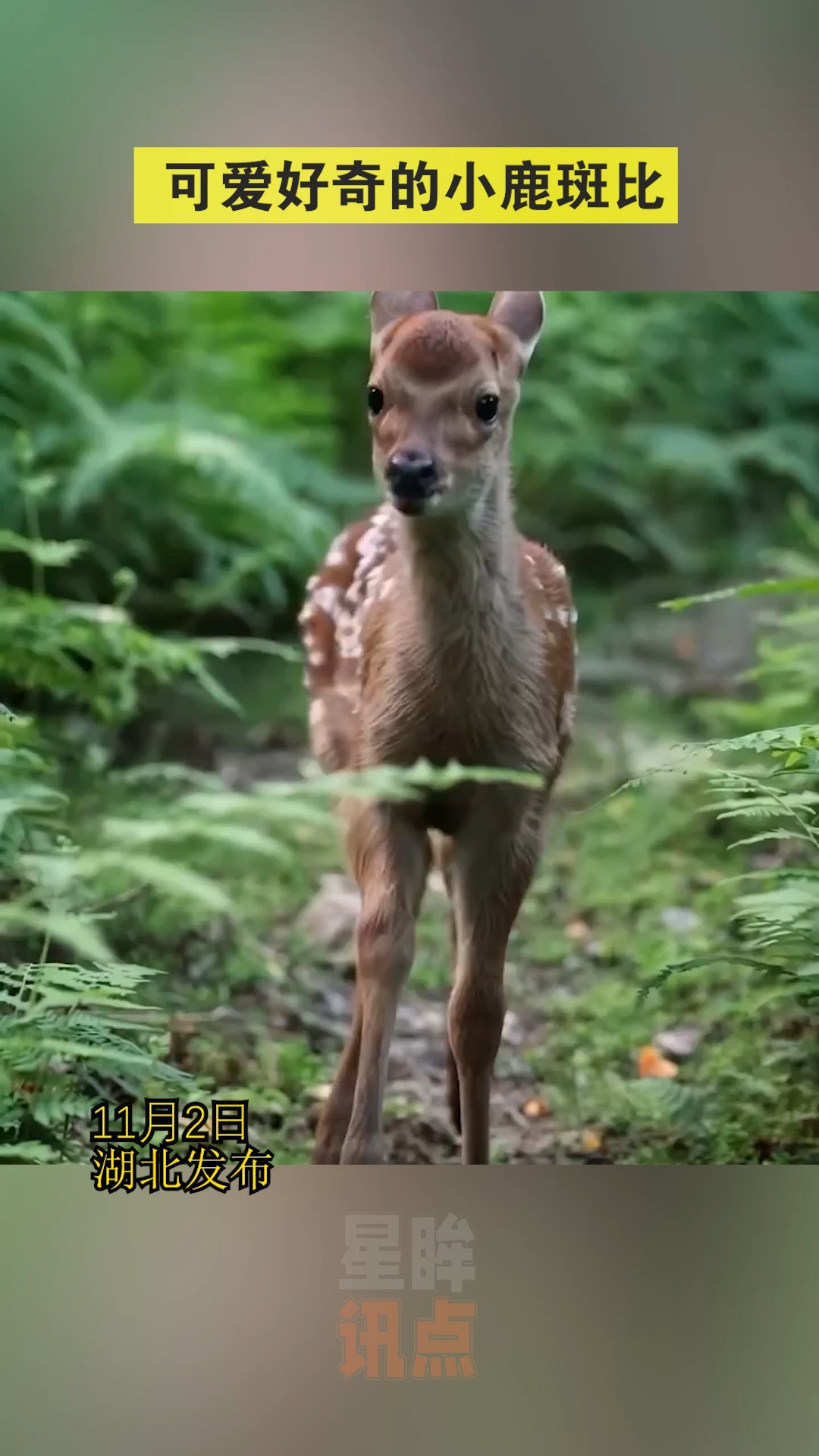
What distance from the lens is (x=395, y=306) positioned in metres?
2.31

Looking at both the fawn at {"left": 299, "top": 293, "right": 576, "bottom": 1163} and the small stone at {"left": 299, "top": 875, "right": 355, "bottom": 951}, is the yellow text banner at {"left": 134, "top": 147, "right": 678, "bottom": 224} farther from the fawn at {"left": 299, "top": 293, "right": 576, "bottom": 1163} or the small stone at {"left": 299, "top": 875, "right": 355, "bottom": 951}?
the small stone at {"left": 299, "top": 875, "right": 355, "bottom": 951}

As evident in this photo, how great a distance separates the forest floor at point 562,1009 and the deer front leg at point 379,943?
0.64ft

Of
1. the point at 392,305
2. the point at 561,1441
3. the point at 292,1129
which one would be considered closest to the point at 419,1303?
the point at 561,1441

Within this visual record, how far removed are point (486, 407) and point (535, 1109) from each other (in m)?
1.16

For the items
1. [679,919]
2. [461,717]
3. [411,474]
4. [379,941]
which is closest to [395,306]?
[411,474]

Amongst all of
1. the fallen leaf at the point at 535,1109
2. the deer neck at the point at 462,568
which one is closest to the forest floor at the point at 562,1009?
the fallen leaf at the point at 535,1109

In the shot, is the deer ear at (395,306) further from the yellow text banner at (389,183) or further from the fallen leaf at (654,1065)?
the fallen leaf at (654,1065)

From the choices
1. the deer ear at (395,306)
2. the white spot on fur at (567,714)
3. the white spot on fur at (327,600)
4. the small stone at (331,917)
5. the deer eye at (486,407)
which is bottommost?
the small stone at (331,917)

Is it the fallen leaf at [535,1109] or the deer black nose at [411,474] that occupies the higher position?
the deer black nose at [411,474]

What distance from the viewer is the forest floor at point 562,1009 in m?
2.50

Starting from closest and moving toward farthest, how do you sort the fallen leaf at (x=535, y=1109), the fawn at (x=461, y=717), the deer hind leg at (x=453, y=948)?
the fawn at (x=461, y=717) < the deer hind leg at (x=453, y=948) < the fallen leaf at (x=535, y=1109)

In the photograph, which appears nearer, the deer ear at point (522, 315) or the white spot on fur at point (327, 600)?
the deer ear at point (522, 315)

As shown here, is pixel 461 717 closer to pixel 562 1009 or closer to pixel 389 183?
pixel 389 183

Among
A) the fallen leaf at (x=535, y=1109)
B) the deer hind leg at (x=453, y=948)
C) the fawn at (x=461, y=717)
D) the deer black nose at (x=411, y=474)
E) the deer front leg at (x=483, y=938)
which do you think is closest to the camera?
the deer black nose at (x=411, y=474)
